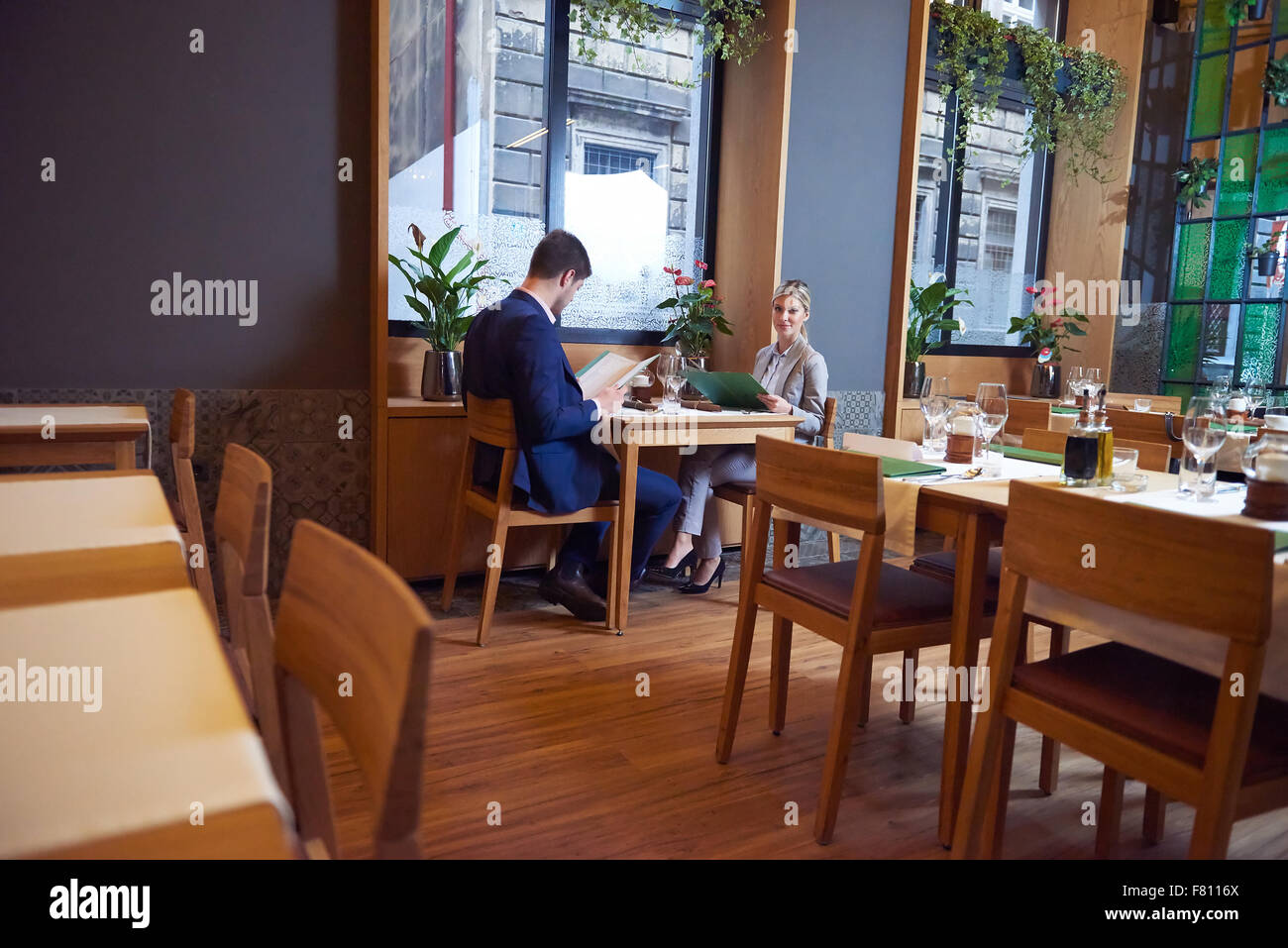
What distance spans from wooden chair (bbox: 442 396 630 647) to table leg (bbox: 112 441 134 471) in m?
1.06

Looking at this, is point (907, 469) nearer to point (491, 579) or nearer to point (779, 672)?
point (779, 672)

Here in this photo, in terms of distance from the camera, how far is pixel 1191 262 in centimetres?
555

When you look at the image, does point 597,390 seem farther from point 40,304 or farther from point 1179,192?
point 1179,192

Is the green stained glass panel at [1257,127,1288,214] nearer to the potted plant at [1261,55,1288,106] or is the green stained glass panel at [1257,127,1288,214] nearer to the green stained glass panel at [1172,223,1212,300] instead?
the potted plant at [1261,55,1288,106]

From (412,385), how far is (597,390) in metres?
0.96

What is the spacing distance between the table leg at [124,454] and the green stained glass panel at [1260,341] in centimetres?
551

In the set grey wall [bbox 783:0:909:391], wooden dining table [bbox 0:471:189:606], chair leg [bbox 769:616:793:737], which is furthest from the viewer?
grey wall [bbox 783:0:909:391]

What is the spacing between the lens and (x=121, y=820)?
588 mm

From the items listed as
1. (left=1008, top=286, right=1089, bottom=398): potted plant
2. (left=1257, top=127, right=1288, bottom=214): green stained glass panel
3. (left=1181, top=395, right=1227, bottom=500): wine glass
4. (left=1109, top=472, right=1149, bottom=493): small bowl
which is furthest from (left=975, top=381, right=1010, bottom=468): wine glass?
(left=1257, top=127, right=1288, bottom=214): green stained glass panel

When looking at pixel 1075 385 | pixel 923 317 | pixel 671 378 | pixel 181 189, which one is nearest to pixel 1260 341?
pixel 1075 385

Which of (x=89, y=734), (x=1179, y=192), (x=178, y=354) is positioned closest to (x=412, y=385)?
(x=178, y=354)

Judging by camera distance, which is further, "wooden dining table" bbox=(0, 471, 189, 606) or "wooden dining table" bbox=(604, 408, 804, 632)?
"wooden dining table" bbox=(604, 408, 804, 632)

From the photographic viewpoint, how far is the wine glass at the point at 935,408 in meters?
2.43

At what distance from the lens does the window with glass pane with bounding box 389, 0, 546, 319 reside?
12.3ft
